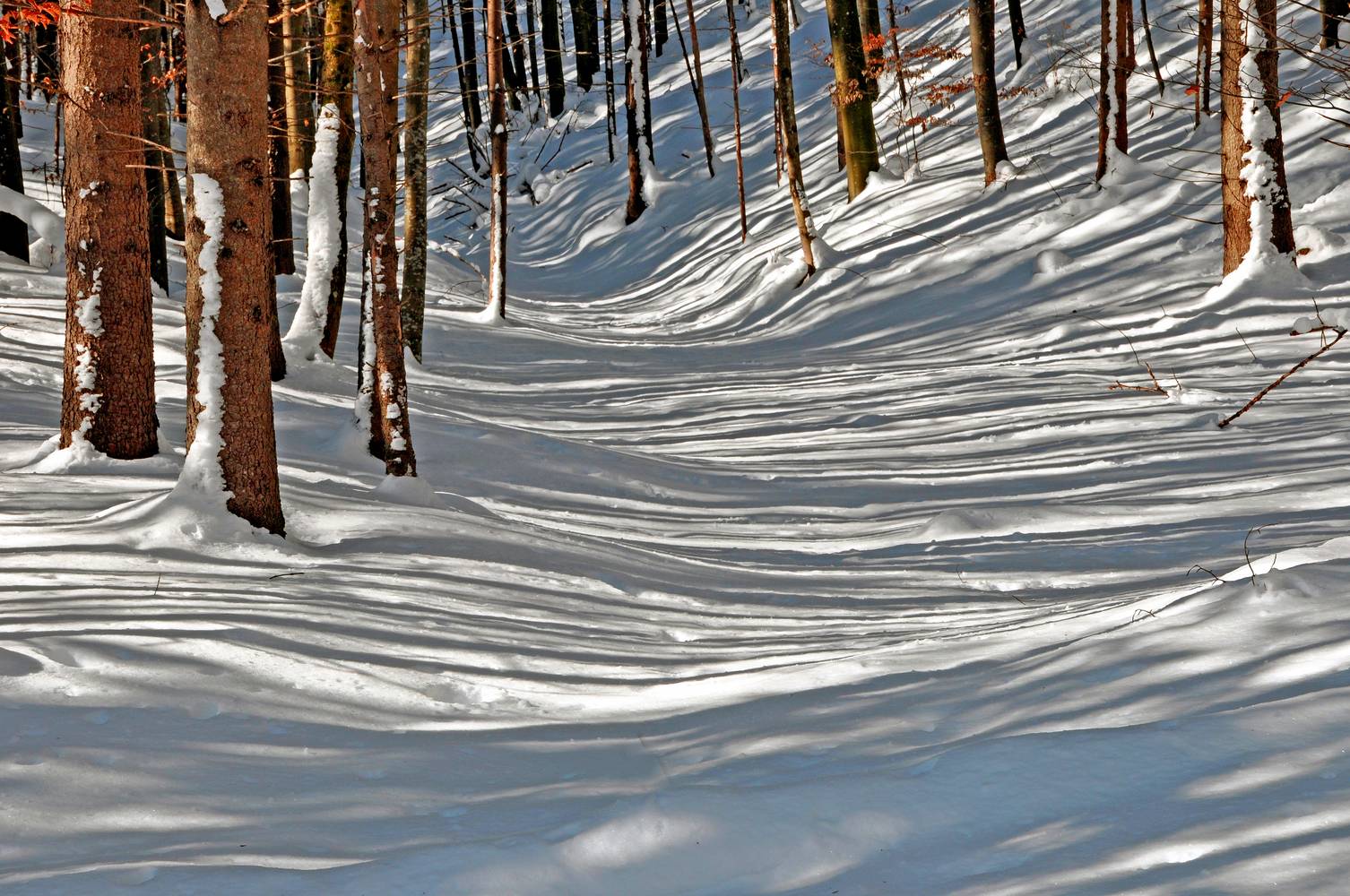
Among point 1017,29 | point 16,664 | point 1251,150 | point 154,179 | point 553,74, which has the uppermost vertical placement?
point 553,74

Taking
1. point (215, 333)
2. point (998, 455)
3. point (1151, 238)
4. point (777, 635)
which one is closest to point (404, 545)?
point (215, 333)

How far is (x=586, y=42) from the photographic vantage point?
124 feet

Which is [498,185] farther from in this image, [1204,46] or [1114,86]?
[1204,46]

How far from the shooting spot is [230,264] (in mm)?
5484

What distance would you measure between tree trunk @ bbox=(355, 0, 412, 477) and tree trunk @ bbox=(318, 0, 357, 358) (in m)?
2.03

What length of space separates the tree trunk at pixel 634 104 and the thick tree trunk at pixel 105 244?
56.9ft

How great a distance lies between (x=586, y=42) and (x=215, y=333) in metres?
34.8

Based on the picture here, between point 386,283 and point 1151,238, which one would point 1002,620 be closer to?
point 386,283


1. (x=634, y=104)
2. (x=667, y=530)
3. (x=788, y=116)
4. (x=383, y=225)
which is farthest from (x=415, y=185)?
(x=634, y=104)

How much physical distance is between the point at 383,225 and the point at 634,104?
1834cm

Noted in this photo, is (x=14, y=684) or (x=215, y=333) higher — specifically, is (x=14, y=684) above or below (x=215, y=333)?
below

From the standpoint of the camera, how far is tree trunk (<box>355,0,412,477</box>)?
22.2ft

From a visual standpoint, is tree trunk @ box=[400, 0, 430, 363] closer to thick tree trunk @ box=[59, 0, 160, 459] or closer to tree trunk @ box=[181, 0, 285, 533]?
thick tree trunk @ box=[59, 0, 160, 459]

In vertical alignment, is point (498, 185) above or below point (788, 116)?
below
